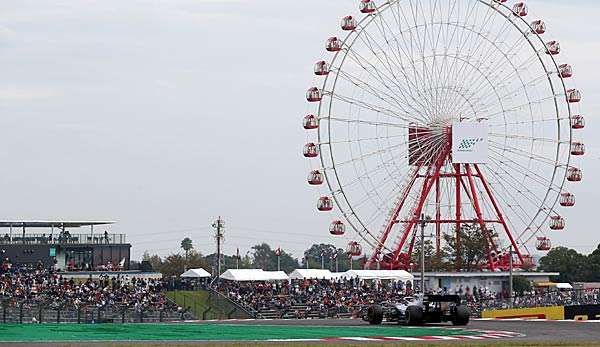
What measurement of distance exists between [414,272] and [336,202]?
1881 cm

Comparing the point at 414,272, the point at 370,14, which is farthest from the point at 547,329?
the point at 414,272

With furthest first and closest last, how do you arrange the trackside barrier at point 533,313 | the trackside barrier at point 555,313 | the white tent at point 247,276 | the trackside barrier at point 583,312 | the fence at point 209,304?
1. the white tent at point 247,276
2. the fence at point 209,304
3. the trackside barrier at point 533,313
4. the trackside barrier at point 555,313
5. the trackside barrier at point 583,312

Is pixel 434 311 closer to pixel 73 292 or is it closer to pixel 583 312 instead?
pixel 583 312

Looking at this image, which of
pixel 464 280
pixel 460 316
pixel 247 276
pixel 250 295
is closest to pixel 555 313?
pixel 460 316

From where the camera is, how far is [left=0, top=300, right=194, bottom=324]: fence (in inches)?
2397

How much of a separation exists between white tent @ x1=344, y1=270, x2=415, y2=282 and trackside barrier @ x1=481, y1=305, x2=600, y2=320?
20482mm

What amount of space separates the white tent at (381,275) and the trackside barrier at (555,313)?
2048cm

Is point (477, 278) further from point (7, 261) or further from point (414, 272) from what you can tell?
point (7, 261)

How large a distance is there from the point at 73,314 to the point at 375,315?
17983 millimetres

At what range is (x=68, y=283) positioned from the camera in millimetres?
73125

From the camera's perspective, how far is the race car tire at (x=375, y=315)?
5278 cm

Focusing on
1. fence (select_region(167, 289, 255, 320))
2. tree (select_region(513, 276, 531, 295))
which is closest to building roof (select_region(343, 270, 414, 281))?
fence (select_region(167, 289, 255, 320))

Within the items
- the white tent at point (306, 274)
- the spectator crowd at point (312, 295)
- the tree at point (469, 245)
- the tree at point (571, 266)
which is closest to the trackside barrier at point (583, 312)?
the spectator crowd at point (312, 295)

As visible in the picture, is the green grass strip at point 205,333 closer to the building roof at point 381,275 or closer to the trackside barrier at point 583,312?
the trackside barrier at point 583,312
